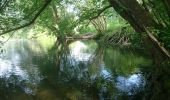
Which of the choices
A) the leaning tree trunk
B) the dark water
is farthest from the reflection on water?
the leaning tree trunk

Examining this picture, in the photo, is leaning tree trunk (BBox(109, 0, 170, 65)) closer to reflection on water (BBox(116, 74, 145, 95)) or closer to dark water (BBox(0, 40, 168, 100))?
dark water (BBox(0, 40, 168, 100))

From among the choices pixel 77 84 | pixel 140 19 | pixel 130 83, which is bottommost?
pixel 130 83

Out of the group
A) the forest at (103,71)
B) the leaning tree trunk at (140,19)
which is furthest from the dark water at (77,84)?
the leaning tree trunk at (140,19)

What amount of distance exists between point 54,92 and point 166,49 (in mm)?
5908

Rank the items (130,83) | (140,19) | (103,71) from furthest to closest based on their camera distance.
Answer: (103,71) < (130,83) < (140,19)

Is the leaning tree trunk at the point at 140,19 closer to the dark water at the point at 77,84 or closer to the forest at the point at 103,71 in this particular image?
the forest at the point at 103,71

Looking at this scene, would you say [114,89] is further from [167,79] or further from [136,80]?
[167,79]

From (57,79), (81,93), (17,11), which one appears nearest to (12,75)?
(57,79)

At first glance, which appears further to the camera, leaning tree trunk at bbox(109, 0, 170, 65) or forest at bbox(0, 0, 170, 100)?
forest at bbox(0, 0, 170, 100)

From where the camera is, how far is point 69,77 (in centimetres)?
1842

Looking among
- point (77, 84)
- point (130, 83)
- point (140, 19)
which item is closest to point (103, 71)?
point (77, 84)

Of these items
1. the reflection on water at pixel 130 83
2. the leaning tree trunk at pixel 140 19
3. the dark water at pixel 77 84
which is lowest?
the reflection on water at pixel 130 83

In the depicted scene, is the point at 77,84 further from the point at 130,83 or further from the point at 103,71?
the point at 103,71

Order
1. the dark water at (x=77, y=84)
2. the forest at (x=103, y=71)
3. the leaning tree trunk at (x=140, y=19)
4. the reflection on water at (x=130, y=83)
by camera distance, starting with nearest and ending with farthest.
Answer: the leaning tree trunk at (x=140, y=19), the forest at (x=103, y=71), the dark water at (x=77, y=84), the reflection on water at (x=130, y=83)
